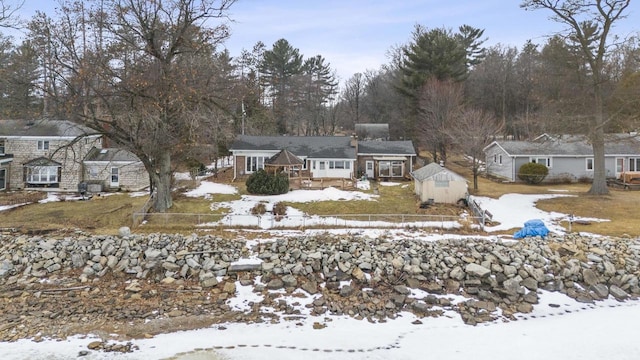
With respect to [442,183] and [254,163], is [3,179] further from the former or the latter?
[442,183]

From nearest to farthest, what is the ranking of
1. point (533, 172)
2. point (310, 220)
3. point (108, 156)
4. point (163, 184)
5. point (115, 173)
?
point (310, 220)
point (163, 184)
point (115, 173)
point (108, 156)
point (533, 172)

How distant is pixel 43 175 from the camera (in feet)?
89.7

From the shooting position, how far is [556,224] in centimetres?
1805

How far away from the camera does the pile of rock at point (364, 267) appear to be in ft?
38.8

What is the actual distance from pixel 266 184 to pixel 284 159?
4514 millimetres

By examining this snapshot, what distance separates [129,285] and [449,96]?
1155 inches

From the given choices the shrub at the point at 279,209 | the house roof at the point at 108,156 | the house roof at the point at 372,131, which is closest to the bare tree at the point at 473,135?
the house roof at the point at 372,131

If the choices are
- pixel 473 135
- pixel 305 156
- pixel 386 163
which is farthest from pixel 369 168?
pixel 473 135

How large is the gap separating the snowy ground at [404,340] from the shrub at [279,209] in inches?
307

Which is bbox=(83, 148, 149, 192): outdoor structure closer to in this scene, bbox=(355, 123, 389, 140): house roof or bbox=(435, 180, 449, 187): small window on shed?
bbox=(435, 180, 449, 187): small window on shed

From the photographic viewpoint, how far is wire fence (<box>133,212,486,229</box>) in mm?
17520

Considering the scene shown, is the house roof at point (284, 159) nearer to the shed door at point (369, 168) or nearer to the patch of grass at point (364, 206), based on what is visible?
the shed door at point (369, 168)

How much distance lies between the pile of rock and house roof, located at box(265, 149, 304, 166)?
12276 mm

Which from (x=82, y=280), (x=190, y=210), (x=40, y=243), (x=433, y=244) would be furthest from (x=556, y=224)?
(x=40, y=243)
